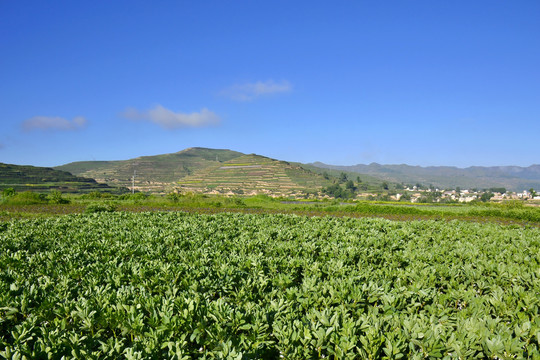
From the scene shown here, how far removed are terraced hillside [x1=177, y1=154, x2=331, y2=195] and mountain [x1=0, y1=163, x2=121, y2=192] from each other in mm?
28673

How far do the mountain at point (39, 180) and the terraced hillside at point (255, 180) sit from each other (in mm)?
28673

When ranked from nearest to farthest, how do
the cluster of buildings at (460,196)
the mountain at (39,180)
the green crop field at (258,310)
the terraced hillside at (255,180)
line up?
1. the green crop field at (258,310)
2. the cluster of buildings at (460,196)
3. the mountain at (39,180)
4. the terraced hillside at (255,180)

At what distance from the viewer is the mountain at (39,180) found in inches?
3252

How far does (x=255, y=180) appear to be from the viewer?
110188 mm

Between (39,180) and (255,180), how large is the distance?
66898 mm

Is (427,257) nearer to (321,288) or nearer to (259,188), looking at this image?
(321,288)

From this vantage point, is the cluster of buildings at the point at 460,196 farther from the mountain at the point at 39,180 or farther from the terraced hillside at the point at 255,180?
the mountain at the point at 39,180

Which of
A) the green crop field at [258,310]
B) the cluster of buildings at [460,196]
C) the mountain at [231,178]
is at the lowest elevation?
the cluster of buildings at [460,196]

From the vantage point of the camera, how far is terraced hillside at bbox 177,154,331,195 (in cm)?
9688

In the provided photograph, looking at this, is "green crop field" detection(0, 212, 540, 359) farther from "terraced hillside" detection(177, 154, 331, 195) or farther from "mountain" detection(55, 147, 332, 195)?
"mountain" detection(55, 147, 332, 195)

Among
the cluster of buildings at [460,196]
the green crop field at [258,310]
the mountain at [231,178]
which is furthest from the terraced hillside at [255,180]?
the green crop field at [258,310]

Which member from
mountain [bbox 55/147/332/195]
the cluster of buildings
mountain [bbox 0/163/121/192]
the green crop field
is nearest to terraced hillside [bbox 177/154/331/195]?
mountain [bbox 55/147/332/195]

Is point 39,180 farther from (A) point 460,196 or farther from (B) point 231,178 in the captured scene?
(A) point 460,196

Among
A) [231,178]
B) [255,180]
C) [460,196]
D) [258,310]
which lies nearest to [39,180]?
[231,178]
